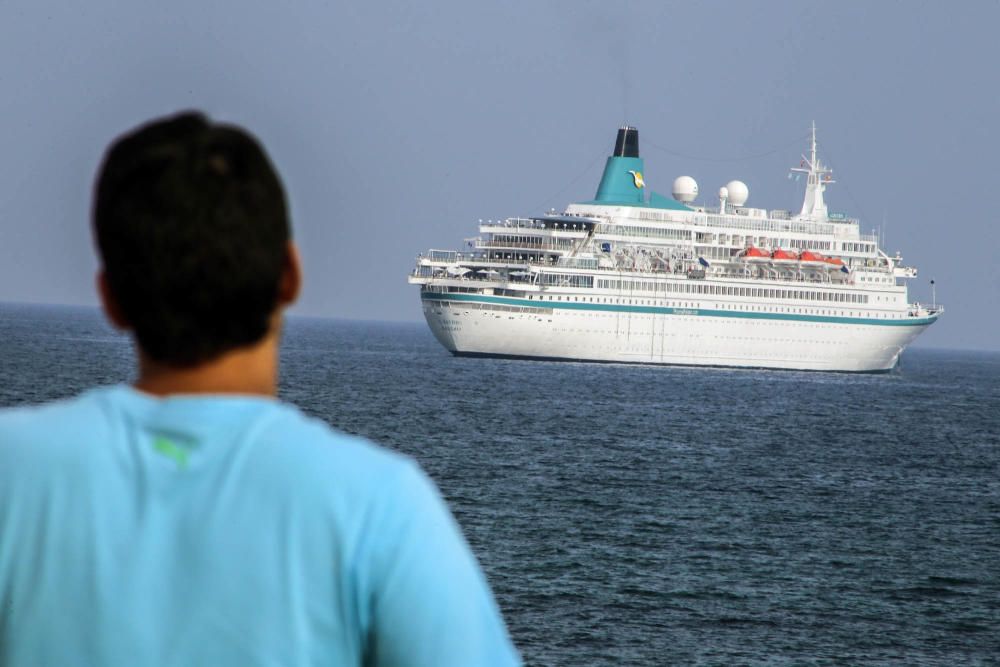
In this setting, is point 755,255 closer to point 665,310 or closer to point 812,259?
point 812,259

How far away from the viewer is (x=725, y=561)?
22.5 metres

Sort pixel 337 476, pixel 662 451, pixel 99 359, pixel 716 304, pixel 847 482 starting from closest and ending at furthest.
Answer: pixel 337 476, pixel 847 482, pixel 662 451, pixel 99 359, pixel 716 304

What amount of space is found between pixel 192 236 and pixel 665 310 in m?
71.8

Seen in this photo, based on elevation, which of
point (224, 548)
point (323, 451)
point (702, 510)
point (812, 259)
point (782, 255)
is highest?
point (782, 255)

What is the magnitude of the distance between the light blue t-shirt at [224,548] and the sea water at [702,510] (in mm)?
14678

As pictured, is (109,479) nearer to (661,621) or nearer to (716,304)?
(661,621)

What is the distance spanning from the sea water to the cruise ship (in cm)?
974

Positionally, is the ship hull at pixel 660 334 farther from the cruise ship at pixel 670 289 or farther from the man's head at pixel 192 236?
the man's head at pixel 192 236

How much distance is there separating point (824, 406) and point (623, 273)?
1795cm

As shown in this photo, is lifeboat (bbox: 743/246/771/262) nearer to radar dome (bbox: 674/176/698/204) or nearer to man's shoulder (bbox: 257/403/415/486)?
radar dome (bbox: 674/176/698/204)

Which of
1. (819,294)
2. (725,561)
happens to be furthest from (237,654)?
(819,294)

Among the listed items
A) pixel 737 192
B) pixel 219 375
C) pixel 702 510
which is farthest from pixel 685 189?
pixel 219 375

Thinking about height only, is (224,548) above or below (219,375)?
below

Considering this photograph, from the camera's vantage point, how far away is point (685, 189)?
83.3 metres
